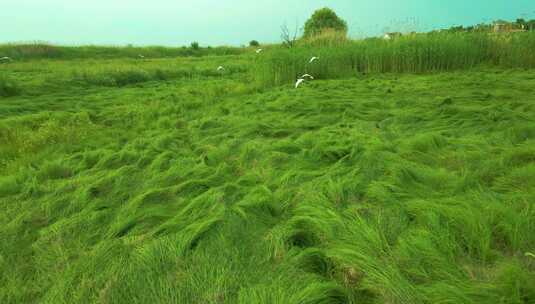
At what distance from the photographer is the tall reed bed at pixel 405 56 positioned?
8172mm

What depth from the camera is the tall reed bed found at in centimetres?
817

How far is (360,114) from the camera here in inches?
177

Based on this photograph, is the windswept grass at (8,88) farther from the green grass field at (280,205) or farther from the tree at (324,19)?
the tree at (324,19)

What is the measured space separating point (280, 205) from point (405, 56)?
783cm

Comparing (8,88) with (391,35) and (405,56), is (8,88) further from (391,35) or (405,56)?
(391,35)

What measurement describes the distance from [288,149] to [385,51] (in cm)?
669

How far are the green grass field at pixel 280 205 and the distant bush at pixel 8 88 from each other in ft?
8.49

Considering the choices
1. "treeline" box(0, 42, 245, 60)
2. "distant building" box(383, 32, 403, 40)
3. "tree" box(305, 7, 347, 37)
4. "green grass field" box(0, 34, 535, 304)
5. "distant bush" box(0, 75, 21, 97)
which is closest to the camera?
"green grass field" box(0, 34, 535, 304)

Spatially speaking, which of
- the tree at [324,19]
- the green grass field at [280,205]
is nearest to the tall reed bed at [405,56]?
the green grass field at [280,205]

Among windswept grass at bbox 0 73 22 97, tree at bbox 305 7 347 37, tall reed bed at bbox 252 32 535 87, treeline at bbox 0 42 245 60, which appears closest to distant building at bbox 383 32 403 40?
tall reed bed at bbox 252 32 535 87

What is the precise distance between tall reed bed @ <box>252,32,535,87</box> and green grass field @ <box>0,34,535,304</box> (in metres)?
3.51

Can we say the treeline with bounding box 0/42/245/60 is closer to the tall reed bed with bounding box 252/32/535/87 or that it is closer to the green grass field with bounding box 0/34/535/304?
the tall reed bed with bounding box 252/32/535/87

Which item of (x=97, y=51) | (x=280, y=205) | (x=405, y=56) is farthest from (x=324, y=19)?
(x=280, y=205)

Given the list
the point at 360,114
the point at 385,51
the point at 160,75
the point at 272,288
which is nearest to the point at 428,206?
the point at 272,288
